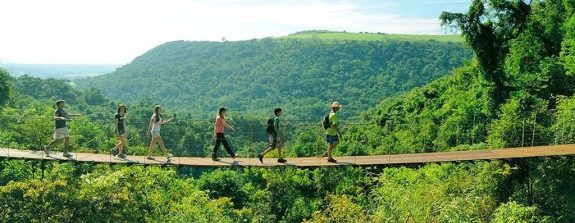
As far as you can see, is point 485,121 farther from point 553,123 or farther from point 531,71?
point 553,123

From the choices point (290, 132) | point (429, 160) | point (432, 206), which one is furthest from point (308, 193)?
point (290, 132)

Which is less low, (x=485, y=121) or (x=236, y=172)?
(x=485, y=121)

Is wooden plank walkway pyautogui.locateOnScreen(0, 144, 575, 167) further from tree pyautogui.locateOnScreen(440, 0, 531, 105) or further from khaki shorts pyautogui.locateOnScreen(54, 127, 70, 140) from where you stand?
tree pyautogui.locateOnScreen(440, 0, 531, 105)

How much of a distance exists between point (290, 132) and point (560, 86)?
121ft

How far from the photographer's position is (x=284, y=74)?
123188mm

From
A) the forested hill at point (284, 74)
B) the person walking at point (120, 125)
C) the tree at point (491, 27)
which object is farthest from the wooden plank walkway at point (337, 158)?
the forested hill at point (284, 74)

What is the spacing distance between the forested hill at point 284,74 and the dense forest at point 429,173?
56.7 meters

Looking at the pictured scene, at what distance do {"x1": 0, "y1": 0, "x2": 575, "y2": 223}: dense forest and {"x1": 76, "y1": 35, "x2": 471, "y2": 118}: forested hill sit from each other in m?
56.7

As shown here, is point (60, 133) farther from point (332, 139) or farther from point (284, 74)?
point (284, 74)

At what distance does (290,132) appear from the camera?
56.5 m

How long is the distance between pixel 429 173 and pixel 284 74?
102m

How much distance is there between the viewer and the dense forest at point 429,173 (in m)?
14.7

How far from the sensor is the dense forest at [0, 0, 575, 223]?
48.1ft

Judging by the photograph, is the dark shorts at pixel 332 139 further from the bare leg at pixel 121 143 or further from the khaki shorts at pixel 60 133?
the khaki shorts at pixel 60 133
